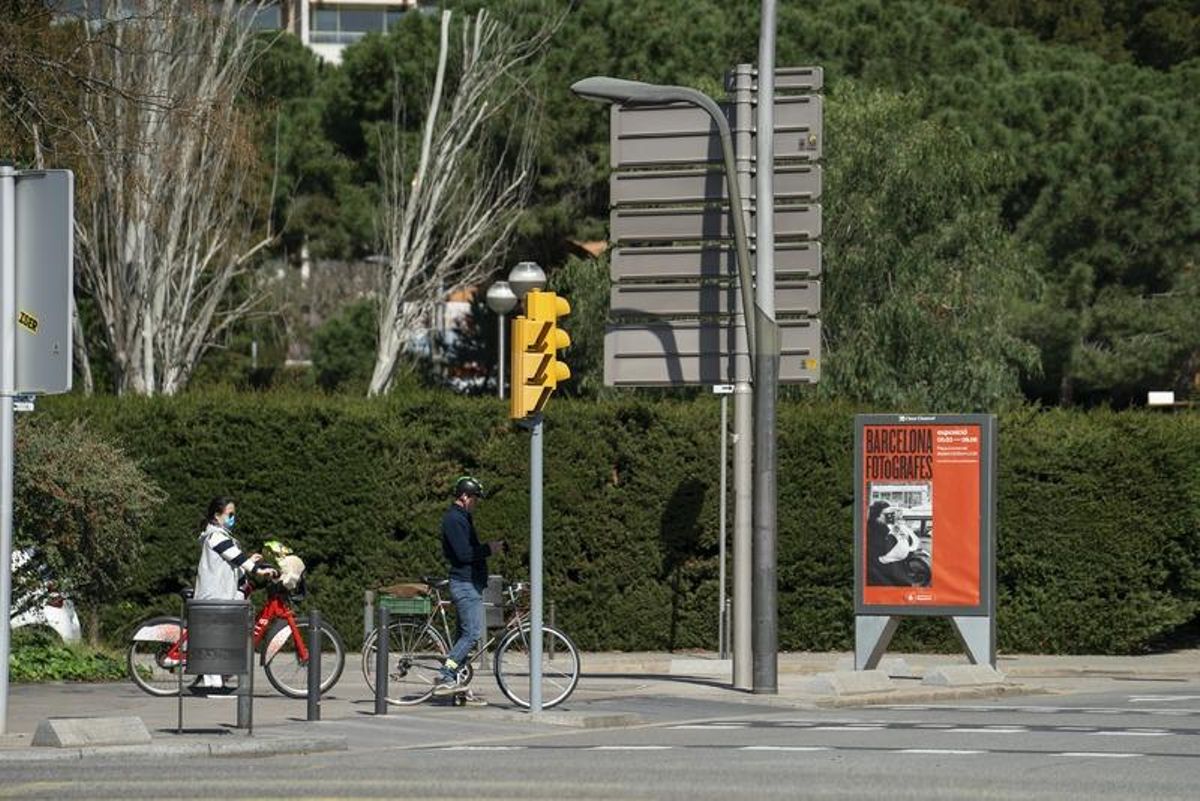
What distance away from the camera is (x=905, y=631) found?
27.5m

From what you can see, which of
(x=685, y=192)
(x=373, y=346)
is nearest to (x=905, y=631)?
(x=685, y=192)

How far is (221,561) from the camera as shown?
20359 mm

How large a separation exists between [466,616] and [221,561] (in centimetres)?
232

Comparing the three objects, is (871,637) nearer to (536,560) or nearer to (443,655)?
(443,655)

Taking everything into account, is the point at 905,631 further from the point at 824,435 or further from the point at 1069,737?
the point at 1069,737

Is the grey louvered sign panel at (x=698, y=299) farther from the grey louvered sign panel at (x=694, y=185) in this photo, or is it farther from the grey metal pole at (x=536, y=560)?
the grey metal pole at (x=536, y=560)

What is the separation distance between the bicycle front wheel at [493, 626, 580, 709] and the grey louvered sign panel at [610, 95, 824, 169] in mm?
5634

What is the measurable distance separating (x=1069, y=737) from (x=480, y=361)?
41.4 m

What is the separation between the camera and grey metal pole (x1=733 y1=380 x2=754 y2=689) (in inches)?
886

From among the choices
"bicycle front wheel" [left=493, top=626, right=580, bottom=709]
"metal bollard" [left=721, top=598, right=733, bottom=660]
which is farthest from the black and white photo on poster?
"bicycle front wheel" [left=493, top=626, right=580, bottom=709]

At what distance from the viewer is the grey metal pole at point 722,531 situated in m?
26.1

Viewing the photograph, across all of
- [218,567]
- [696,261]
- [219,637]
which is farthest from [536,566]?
[696,261]

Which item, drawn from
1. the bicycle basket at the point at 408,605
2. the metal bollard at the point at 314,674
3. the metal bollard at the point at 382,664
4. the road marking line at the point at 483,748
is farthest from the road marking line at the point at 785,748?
the bicycle basket at the point at 408,605

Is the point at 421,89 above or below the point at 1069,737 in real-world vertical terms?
above
